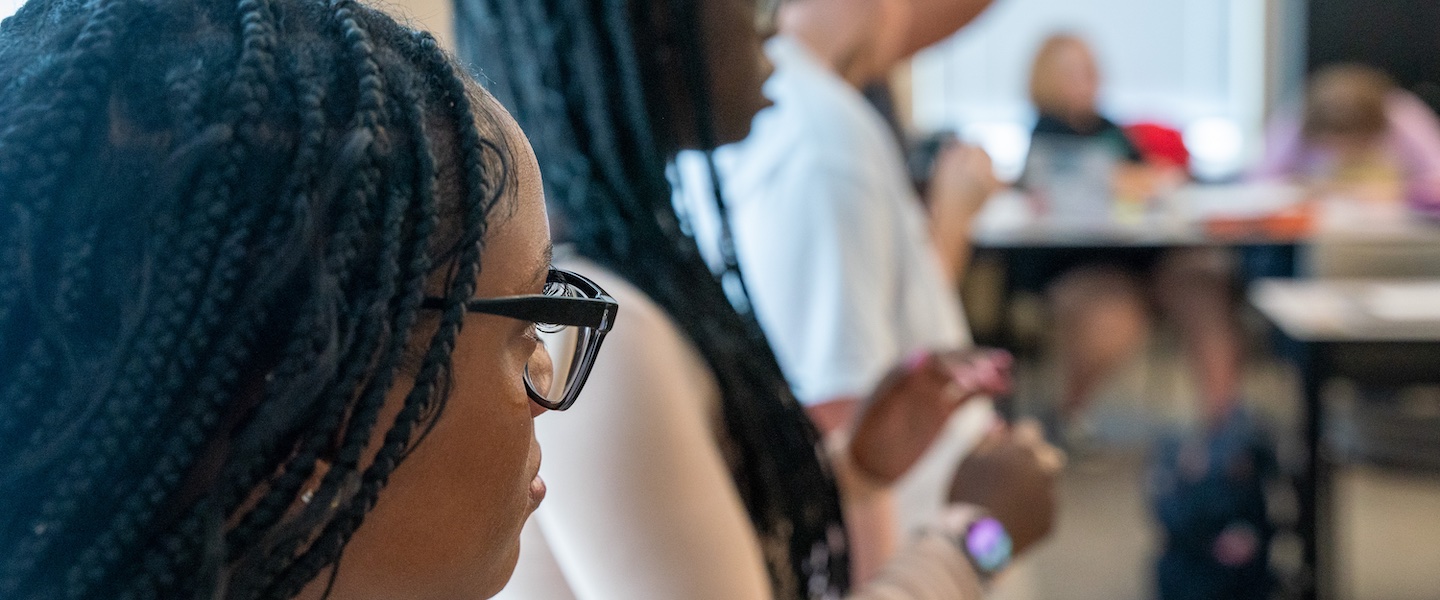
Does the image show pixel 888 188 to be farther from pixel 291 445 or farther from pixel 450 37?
pixel 291 445

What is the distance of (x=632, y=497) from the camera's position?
0.71 meters

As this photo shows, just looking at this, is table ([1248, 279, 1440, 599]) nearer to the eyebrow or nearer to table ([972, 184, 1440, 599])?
table ([972, 184, 1440, 599])

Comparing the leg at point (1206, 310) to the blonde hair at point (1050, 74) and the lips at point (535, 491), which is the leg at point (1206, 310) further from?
the lips at point (535, 491)

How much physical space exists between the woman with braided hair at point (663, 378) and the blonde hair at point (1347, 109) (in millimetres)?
3242

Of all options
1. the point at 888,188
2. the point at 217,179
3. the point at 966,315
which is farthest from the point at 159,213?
the point at 966,315

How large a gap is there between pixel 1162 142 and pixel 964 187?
3.23 metres

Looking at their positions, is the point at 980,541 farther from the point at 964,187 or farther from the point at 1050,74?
the point at 1050,74

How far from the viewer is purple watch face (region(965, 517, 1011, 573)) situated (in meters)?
1.03

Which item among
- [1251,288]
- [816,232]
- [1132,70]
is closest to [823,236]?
[816,232]

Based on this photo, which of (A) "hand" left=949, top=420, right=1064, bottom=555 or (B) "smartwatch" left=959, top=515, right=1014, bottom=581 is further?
(A) "hand" left=949, top=420, right=1064, bottom=555

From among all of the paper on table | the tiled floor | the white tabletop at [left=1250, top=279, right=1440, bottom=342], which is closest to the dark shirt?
the tiled floor

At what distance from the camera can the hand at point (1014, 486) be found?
1.14 meters

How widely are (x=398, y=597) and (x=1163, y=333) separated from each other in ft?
13.9

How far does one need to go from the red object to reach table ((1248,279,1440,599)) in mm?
2363
